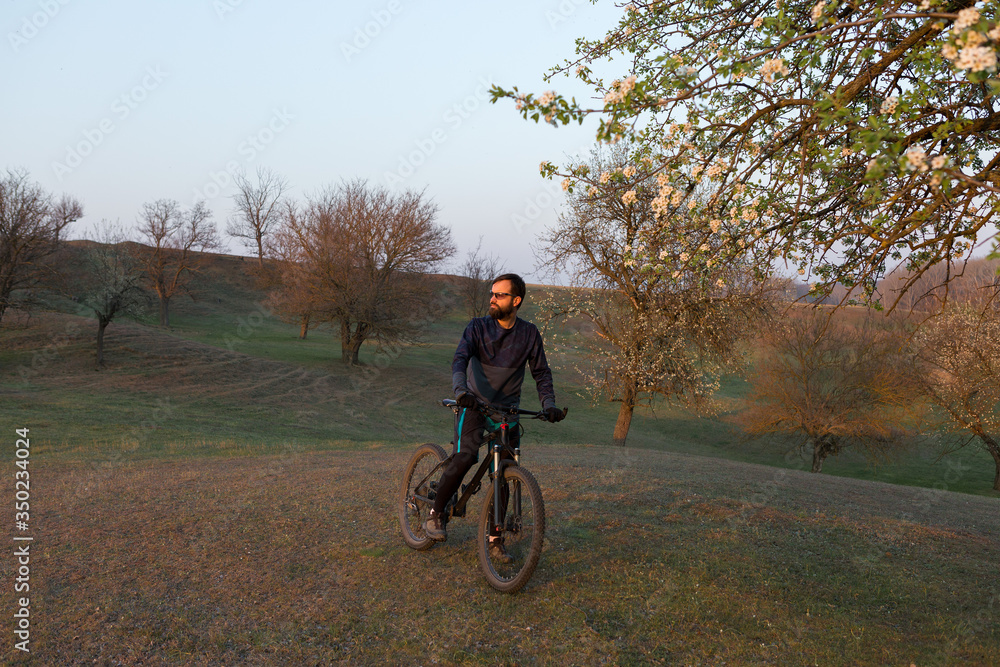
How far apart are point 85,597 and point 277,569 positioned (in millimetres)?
1283

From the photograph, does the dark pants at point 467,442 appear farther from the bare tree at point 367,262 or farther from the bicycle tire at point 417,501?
the bare tree at point 367,262

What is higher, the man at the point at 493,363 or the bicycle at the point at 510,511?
the man at the point at 493,363

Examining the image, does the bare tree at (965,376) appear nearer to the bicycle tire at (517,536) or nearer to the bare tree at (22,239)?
the bicycle tire at (517,536)

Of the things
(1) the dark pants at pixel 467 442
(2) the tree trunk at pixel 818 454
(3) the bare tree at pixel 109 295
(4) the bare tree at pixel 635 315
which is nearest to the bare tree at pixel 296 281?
(3) the bare tree at pixel 109 295

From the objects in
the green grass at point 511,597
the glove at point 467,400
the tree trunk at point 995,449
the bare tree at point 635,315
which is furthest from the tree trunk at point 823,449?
the glove at point 467,400

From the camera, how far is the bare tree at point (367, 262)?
33.3 meters

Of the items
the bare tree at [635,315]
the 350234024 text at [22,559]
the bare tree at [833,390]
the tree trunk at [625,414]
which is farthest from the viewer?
the bare tree at [833,390]

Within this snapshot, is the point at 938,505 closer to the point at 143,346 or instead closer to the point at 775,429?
the point at 775,429

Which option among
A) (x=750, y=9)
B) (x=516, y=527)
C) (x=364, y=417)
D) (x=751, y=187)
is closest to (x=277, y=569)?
(x=516, y=527)

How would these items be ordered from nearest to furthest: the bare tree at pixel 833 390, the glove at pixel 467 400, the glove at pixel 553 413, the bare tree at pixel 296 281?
1. the glove at pixel 467 400
2. the glove at pixel 553 413
3. the bare tree at pixel 833 390
4. the bare tree at pixel 296 281

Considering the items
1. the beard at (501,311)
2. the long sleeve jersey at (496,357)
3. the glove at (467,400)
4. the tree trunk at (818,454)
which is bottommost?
the tree trunk at (818,454)

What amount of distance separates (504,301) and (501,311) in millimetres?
90

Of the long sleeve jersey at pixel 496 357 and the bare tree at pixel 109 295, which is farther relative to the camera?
the bare tree at pixel 109 295

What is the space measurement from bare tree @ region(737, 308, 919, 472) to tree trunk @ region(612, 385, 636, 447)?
9.12 m
